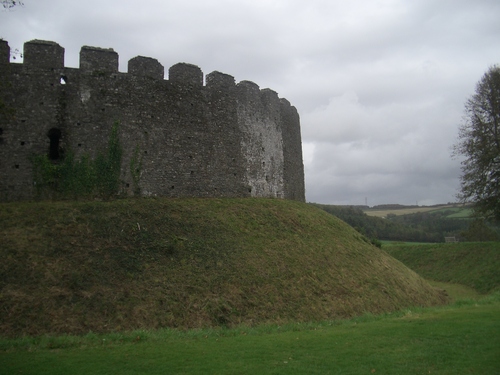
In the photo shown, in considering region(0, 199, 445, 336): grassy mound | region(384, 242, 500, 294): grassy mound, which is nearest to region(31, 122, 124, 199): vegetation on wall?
region(0, 199, 445, 336): grassy mound

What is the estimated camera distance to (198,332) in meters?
12.2

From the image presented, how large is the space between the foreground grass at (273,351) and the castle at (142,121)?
9327 millimetres

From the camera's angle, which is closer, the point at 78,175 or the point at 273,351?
the point at 273,351

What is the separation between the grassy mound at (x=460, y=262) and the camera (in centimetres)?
2944

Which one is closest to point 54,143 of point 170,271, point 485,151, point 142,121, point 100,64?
point 142,121

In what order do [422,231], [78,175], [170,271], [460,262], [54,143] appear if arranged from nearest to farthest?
[170,271] < [78,175] < [54,143] < [460,262] < [422,231]

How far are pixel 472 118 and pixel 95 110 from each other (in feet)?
99.6

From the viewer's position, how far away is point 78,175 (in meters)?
18.0

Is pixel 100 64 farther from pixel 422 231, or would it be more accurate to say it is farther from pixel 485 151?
pixel 422 231

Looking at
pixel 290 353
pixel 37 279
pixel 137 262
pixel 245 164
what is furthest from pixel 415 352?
pixel 245 164

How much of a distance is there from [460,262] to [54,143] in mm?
31243

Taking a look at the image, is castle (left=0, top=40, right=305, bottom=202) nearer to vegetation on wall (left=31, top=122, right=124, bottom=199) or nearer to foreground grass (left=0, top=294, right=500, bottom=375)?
vegetation on wall (left=31, top=122, right=124, bottom=199)

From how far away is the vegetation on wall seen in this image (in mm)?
17672

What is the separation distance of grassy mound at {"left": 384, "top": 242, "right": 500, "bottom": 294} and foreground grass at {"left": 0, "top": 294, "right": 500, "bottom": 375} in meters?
18.5
